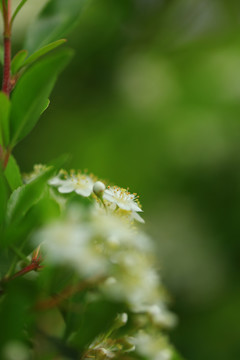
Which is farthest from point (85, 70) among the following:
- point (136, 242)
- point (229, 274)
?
point (136, 242)

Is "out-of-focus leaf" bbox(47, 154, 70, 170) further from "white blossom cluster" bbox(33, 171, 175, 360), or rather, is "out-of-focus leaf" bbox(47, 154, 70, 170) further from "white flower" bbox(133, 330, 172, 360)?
"white flower" bbox(133, 330, 172, 360)

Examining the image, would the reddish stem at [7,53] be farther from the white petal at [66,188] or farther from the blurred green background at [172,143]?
the blurred green background at [172,143]

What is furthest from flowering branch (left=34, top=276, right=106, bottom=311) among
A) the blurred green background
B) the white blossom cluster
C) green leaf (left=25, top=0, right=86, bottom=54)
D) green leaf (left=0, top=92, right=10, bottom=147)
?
the blurred green background

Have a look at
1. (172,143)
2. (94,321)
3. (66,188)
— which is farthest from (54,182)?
(172,143)

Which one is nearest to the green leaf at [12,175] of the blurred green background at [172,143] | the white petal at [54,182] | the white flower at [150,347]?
the white petal at [54,182]

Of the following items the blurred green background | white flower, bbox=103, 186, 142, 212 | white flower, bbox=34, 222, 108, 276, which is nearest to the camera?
white flower, bbox=34, 222, 108, 276

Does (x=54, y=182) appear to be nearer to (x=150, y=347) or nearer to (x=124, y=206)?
(x=124, y=206)
